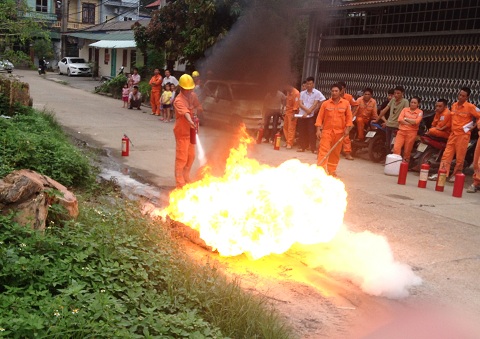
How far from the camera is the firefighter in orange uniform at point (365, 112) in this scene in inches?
499

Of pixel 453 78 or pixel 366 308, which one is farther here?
pixel 453 78

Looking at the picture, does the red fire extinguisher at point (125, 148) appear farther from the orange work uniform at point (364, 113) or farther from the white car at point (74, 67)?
the white car at point (74, 67)

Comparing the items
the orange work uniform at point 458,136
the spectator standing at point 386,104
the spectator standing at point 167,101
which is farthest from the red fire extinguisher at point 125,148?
the spectator standing at point 167,101

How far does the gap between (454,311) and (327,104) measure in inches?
219

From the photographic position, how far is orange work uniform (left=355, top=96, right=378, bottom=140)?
41.6ft

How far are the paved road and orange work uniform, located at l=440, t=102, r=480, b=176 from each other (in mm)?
508

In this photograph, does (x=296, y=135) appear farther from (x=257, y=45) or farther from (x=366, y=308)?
(x=366, y=308)

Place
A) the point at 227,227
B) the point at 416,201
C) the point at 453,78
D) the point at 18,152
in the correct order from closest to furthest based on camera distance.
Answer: the point at 227,227 → the point at 18,152 → the point at 416,201 → the point at 453,78

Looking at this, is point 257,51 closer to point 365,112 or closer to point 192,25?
point 365,112

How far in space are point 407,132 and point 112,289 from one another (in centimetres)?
866

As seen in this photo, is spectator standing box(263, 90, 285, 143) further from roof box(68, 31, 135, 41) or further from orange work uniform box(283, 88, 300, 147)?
roof box(68, 31, 135, 41)

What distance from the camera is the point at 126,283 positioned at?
3.77 m

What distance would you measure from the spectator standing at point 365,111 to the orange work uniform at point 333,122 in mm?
3328

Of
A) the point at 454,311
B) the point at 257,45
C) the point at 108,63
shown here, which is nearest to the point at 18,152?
the point at 257,45
